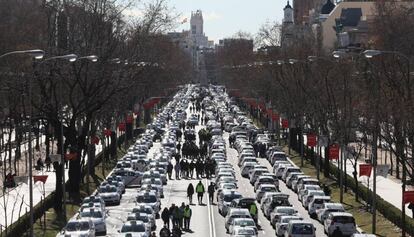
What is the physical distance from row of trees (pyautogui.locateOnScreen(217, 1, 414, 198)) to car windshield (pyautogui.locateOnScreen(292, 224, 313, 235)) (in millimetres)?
4372

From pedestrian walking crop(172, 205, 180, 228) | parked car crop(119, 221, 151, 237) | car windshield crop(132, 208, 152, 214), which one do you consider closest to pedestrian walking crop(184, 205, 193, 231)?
pedestrian walking crop(172, 205, 180, 228)

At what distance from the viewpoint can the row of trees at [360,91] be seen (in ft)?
134

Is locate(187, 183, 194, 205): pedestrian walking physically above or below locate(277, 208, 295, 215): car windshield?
below

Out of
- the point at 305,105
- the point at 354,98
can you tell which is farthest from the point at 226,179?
the point at 305,105

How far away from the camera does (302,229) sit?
1512 inches

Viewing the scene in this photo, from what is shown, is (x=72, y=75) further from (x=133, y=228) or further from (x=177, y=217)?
(x=133, y=228)

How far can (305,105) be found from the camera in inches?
3100

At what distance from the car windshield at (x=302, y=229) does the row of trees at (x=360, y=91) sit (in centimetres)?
437

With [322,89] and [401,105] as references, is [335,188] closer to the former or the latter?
[322,89]

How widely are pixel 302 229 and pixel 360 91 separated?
27771 mm

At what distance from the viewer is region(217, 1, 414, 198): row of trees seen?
40.7 metres

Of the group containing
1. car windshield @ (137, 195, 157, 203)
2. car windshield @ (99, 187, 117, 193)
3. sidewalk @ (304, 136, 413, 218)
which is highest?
car windshield @ (137, 195, 157, 203)

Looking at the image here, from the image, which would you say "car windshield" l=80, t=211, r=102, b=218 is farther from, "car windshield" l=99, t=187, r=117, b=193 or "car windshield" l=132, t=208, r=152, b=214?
"car windshield" l=99, t=187, r=117, b=193

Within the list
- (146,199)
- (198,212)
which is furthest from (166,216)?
(198,212)
